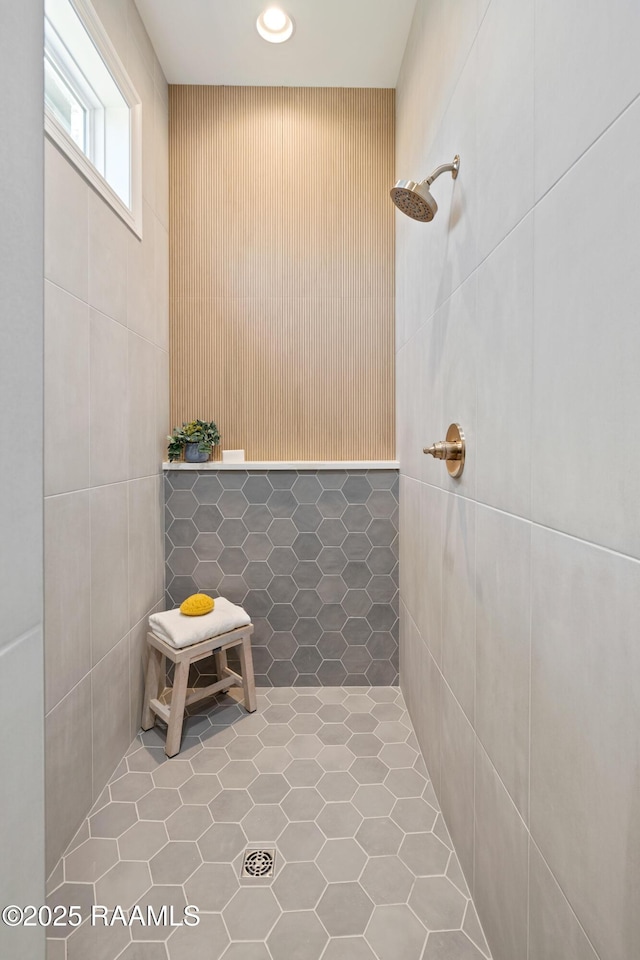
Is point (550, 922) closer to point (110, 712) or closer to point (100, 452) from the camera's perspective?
point (110, 712)

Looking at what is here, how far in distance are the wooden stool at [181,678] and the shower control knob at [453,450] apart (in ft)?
3.62

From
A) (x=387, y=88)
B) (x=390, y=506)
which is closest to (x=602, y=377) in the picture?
(x=390, y=506)

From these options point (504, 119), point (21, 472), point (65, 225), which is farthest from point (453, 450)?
point (65, 225)

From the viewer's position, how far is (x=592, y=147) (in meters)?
0.62

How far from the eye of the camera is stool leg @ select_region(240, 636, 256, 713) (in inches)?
74.0

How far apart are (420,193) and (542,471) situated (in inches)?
31.6

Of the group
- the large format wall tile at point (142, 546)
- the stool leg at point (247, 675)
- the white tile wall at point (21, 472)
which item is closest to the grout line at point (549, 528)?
the white tile wall at point (21, 472)

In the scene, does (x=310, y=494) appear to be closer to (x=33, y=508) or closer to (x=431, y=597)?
(x=431, y=597)

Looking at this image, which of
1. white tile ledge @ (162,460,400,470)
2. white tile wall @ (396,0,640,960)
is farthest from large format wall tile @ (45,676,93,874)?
white tile wall @ (396,0,640,960)

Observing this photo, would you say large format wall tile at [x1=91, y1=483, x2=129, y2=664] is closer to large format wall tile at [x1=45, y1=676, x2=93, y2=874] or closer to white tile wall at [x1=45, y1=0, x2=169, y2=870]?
white tile wall at [x1=45, y1=0, x2=169, y2=870]

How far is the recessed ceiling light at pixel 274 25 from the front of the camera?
5.95 feet

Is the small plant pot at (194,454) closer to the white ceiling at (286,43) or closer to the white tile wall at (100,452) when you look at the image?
the white tile wall at (100,452)

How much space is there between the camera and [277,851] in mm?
1257

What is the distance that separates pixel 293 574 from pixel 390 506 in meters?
0.54
